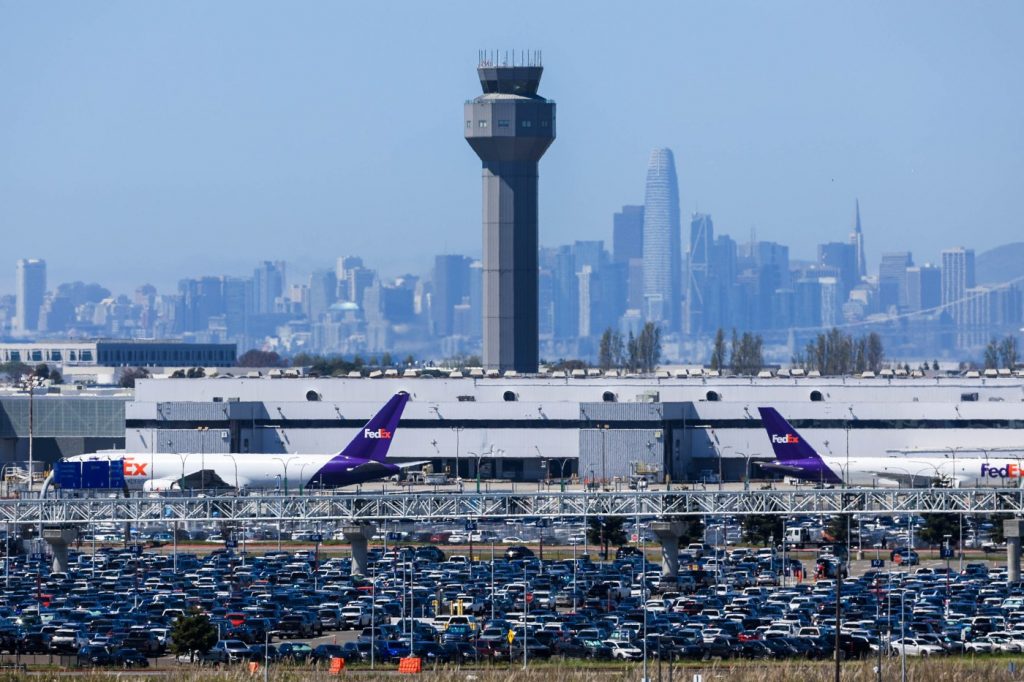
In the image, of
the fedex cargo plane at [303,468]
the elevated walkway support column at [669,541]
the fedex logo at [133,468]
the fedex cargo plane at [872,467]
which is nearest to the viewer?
the elevated walkway support column at [669,541]

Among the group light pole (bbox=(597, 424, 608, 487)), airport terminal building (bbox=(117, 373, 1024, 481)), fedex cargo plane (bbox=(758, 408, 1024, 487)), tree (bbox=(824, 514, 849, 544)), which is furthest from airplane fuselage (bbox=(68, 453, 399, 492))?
tree (bbox=(824, 514, 849, 544))

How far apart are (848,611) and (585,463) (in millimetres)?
58423

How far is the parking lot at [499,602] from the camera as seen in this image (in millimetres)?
64625

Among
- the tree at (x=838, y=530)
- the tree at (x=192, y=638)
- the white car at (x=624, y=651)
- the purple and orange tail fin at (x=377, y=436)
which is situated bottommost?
the white car at (x=624, y=651)

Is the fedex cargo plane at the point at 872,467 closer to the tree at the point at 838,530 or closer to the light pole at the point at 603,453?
the light pole at the point at 603,453

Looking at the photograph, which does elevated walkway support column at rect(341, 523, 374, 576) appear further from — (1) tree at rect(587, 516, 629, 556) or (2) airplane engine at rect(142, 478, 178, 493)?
(2) airplane engine at rect(142, 478, 178, 493)

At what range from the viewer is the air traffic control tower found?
172m

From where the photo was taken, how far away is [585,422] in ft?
423

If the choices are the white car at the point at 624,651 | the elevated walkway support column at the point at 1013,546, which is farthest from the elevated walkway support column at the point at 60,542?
the elevated walkway support column at the point at 1013,546

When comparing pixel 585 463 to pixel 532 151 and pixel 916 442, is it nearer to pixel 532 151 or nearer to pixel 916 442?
pixel 916 442

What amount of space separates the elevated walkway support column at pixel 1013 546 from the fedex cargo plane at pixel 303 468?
42.9m

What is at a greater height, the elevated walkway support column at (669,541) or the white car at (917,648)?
the elevated walkway support column at (669,541)

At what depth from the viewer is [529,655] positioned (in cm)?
6444

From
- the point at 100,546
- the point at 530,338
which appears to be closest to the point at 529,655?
the point at 100,546
